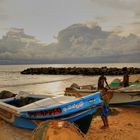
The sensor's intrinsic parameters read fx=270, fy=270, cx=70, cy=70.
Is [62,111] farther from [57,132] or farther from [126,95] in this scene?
[126,95]

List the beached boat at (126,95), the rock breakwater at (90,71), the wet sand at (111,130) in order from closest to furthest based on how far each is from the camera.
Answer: the wet sand at (111,130)
the beached boat at (126,95)
the rock breakwater at (90,71)

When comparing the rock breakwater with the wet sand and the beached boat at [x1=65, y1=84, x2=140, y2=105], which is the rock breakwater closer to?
the beached boat at [x1=65, y1=84, x2=140, y2=105]

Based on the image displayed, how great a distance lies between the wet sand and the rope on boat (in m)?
2.85

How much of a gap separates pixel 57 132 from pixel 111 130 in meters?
4.23

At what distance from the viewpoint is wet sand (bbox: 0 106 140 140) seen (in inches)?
403

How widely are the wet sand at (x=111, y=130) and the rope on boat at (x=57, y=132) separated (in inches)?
112

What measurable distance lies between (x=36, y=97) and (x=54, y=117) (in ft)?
12.8

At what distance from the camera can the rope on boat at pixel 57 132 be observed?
718 cm

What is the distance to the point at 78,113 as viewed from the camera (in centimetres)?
1001

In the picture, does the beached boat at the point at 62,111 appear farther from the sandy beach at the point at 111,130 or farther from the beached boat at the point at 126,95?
the beached boat at the point at 126,95

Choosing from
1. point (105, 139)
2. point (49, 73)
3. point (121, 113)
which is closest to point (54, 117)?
point (105, 139)

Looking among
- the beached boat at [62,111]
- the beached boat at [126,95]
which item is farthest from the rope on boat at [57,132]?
the beached boat at [126,95]

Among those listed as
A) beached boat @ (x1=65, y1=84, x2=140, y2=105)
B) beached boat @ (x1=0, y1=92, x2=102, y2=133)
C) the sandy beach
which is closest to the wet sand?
the sandy beach

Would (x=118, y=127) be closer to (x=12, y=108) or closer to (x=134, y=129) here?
(x=134, y=129)
